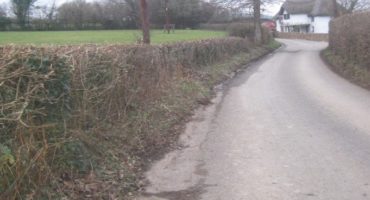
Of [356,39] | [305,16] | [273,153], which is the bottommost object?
[273,153]

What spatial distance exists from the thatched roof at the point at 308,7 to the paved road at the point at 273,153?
88576mm

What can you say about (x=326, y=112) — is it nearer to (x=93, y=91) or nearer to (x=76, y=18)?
(x=93, y=91)

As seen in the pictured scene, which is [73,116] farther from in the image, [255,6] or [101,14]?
[101,14]

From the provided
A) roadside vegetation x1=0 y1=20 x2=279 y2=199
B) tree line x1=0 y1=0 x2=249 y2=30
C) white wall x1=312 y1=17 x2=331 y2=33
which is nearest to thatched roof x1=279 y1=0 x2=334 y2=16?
white wall x1=312 y1=17 x2=331 y2=33

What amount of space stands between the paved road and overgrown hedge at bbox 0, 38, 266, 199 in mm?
679

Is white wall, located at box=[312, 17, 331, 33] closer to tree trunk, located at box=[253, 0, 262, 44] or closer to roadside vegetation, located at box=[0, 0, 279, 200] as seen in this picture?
tree trunk, located at box=[253, 0, 262, 44]

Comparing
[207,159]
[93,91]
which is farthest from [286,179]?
[93,91]

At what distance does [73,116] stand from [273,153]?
132 inches

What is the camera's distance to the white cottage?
102 m

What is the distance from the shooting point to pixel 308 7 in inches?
4301

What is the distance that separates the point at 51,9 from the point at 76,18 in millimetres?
3442

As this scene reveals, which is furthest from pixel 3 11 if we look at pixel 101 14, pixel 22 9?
pixel 101 14

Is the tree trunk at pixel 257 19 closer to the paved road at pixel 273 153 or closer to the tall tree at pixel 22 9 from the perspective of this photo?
the tall tree at pixel 22 9

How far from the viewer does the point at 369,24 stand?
63.7ft
